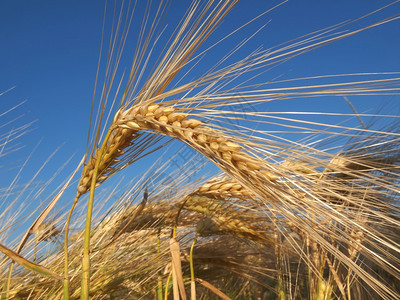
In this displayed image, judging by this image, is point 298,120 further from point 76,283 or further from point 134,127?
point 76,283

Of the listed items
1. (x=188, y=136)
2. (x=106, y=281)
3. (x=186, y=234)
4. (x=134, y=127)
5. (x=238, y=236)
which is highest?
(x=134, y=127)

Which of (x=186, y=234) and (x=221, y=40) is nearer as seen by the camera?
(x=221, y=40)

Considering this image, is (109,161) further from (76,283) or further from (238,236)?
(238,236)

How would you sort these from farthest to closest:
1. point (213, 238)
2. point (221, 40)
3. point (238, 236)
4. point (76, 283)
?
point (213, 238) → point (238, 236) → point (76, 283) → point (221, 40)

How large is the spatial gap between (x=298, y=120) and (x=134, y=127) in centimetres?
41

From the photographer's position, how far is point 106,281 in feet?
4.46

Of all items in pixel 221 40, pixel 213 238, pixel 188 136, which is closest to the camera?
pixel 188 136

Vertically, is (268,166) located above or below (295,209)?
above

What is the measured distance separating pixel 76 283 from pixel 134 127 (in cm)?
56

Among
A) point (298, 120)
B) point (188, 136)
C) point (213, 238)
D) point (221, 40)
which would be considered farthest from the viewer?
point (213, 238)

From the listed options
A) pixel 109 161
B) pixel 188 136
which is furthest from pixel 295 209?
pixel 109 161

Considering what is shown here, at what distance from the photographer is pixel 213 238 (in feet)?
5.38

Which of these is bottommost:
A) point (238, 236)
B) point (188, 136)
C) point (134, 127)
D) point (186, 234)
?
point (238, 236)

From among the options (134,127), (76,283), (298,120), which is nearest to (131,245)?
(76,283)
